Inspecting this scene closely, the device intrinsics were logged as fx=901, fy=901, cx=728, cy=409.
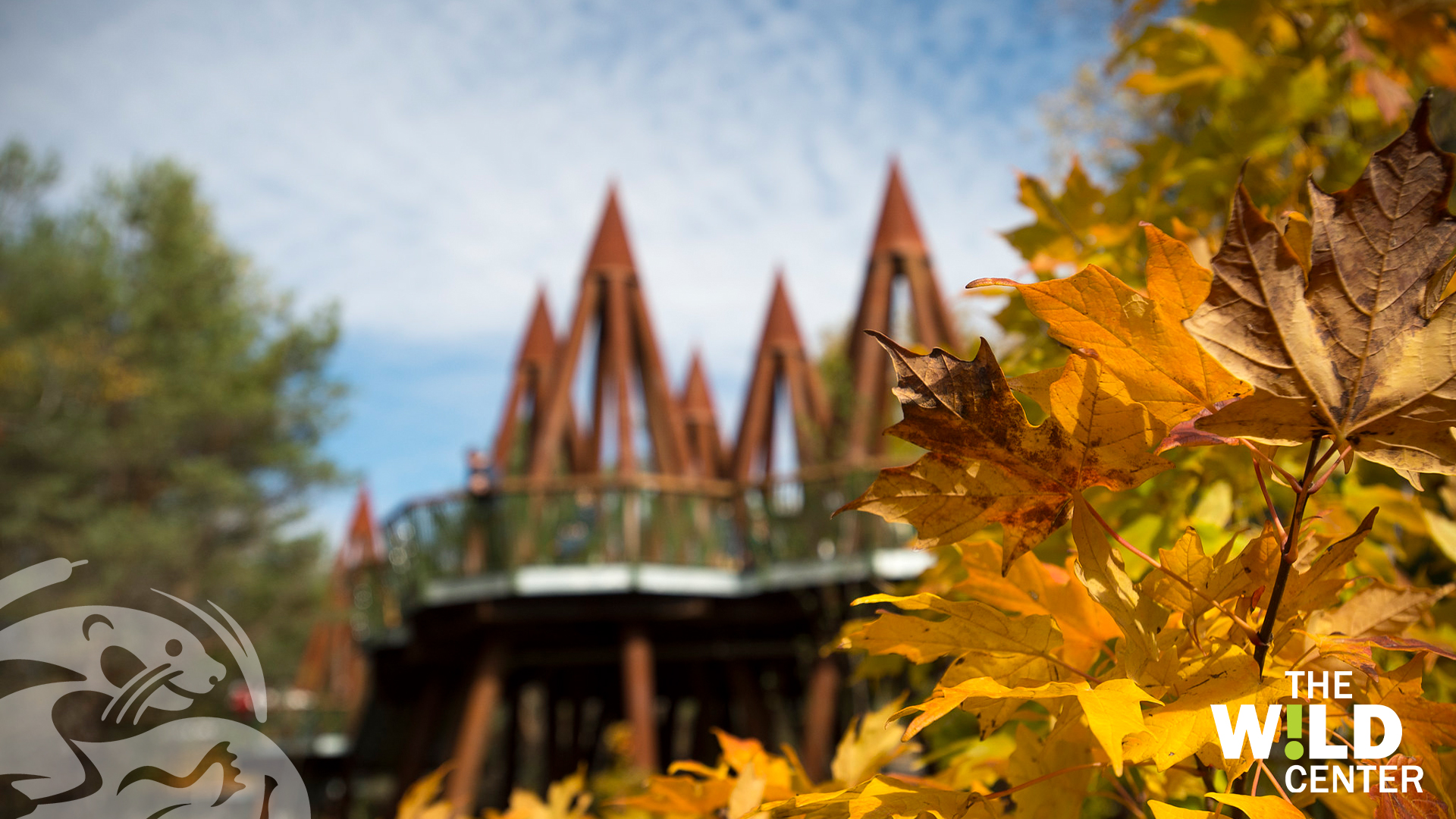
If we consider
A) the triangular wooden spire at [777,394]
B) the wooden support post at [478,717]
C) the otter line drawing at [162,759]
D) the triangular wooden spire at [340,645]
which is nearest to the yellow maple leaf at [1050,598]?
the otter line drawing at [162,759]

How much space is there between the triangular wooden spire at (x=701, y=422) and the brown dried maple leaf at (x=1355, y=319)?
555 inches

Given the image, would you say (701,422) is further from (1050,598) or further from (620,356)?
(1050,598)

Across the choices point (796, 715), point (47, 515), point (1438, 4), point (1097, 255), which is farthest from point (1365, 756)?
point (47, 515)

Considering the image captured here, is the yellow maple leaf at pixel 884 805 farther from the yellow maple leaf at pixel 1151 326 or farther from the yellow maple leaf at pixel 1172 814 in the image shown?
the yellow maple leaf at pixel 1151 326

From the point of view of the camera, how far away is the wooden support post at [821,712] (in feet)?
24.7

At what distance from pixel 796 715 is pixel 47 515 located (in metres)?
13.3

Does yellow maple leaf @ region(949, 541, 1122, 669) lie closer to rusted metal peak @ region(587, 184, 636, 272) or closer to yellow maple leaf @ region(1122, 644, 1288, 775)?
yellow maple leaf @ region(1122, 644, 1288, 775)

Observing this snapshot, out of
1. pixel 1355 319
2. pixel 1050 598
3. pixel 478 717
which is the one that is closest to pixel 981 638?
pixel 1050 598

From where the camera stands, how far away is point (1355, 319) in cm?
55

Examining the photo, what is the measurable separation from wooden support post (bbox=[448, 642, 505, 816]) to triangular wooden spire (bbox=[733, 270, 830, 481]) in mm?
3698

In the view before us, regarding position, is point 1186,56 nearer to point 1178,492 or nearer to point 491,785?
point 1178,492

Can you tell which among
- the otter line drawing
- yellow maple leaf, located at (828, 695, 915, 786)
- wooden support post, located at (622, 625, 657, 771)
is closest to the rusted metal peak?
wooden support post, located at (622, 625, 657, 771)

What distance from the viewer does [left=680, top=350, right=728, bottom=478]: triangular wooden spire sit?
15.5 meters

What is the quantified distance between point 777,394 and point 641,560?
5.58 meters
